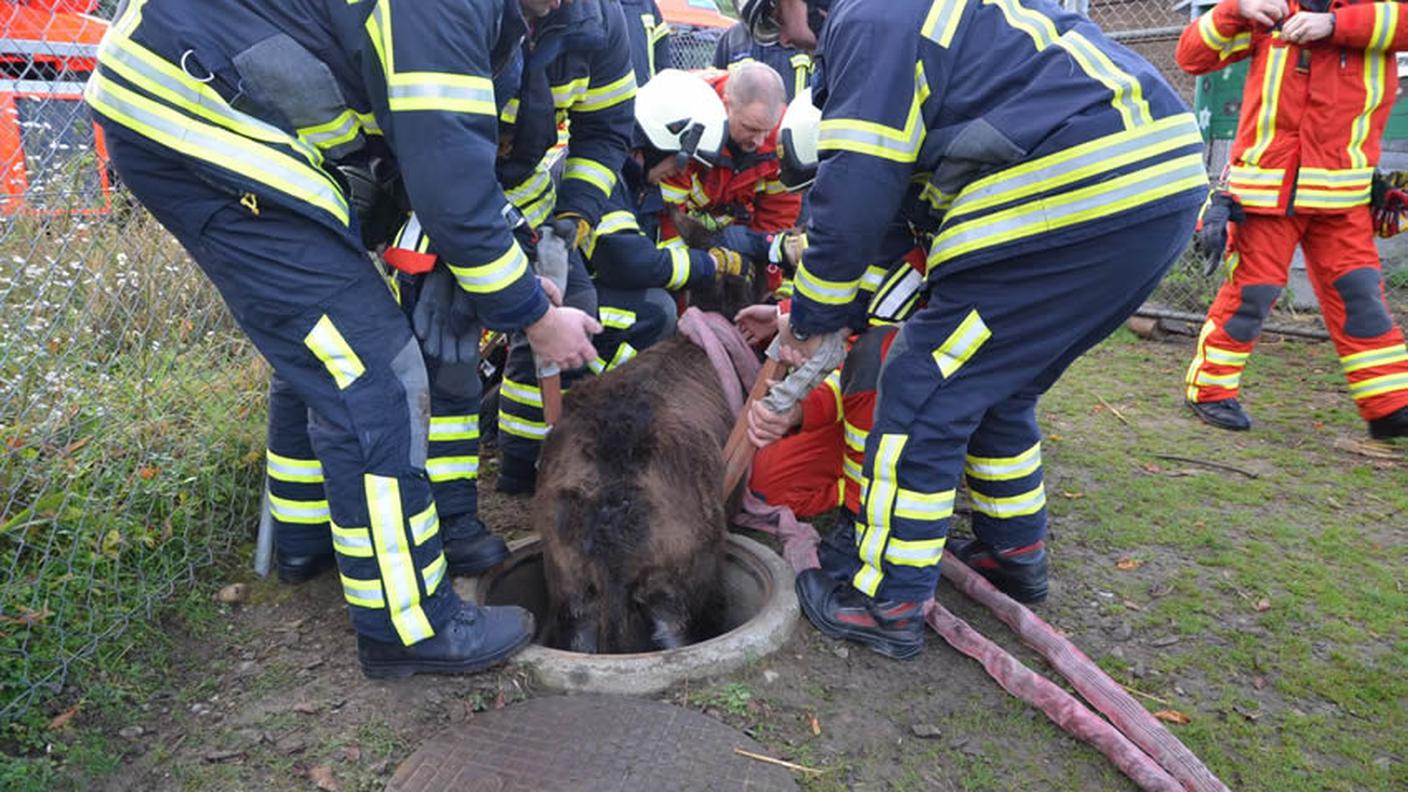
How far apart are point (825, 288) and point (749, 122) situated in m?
1.79

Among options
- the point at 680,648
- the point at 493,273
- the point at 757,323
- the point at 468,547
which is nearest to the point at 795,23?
the point at 757,323

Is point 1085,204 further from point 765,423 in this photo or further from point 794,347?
point 765,423

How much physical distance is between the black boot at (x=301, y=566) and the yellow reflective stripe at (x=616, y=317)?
1579 mm

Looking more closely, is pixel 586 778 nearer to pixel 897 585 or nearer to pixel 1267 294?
pixel 897 585

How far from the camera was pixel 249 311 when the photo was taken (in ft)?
7.91

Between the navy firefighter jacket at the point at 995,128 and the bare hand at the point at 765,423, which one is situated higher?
the navy firefighter jacket at the point at 995,128

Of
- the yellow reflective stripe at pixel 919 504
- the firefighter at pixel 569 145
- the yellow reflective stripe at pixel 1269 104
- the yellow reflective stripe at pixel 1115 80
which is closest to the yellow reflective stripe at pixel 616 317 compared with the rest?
the firefighter at pixel 569 145

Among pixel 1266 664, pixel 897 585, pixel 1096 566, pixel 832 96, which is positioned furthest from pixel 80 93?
pixel 1266 664

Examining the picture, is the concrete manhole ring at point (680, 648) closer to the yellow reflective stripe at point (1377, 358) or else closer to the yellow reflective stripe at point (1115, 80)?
the yellow reflective stripe at point (1115, 80)

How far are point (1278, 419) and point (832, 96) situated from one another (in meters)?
4.24

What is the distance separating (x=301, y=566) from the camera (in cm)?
321

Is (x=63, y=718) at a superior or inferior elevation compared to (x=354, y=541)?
inferior

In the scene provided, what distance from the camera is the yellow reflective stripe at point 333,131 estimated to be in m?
2.33

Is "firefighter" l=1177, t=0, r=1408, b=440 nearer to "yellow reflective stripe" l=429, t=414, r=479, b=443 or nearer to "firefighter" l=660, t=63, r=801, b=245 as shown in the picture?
"firefighter" l=660, t=63, r=801, b=245
